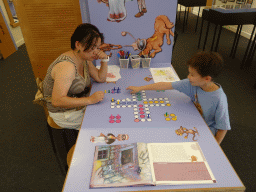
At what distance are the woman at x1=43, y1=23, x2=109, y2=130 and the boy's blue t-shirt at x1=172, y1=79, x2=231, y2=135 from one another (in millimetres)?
519

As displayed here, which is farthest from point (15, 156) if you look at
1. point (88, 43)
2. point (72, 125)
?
point (88, 43)

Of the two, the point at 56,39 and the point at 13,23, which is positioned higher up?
the point at 56,39

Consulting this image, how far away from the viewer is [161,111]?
3.49 feet

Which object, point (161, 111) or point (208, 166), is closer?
point (208, 166)

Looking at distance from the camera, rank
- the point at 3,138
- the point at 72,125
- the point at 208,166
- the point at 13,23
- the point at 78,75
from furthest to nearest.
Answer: the point at 13,23 → the point at 3,138 → the point at 72,125 → the point at 78,75 → the point at 208,166

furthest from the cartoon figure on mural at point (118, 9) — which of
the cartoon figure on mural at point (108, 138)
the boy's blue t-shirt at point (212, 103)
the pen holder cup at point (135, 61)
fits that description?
the cartoon figure on mural at point (108, 138)

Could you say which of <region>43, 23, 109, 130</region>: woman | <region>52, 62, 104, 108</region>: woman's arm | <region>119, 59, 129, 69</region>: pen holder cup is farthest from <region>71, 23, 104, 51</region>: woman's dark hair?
<region>119, 59, 129, 69</region>: pen holder cup

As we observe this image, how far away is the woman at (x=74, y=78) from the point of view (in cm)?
106

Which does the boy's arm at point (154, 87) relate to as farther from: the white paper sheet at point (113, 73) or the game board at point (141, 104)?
the white paper sheet at point (113, 73)

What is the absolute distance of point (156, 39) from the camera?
1.56 meters

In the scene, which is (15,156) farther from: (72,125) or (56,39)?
(56,39)

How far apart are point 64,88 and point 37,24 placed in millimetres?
884

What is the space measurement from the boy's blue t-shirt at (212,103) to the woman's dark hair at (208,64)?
Result: 0.13m

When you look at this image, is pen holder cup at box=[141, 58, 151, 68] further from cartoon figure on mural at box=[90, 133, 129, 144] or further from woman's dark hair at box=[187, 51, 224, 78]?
A: cartoon figure on mural at box=[90, 133, 129, 144]
